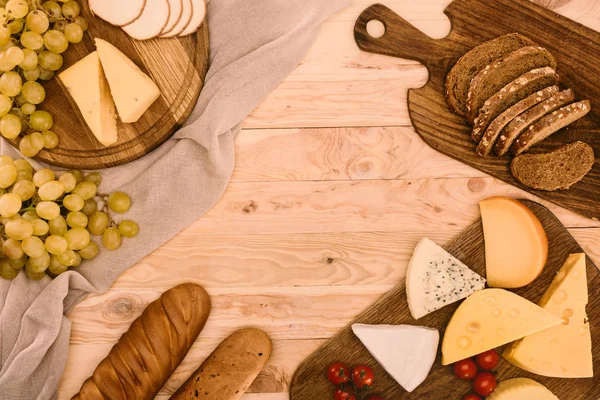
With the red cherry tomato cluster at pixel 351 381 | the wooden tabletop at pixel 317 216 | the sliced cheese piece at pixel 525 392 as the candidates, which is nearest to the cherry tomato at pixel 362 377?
the red cherry tomato cluster at pixel 351 381

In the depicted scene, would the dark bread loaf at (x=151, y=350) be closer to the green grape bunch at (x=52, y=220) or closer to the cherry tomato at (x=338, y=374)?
the green grape bunch at (x=52, y=220)

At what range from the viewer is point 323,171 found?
4.84ft

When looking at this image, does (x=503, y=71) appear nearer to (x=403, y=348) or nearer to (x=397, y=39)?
(x=397, y=39)

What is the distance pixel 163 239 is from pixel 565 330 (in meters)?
1.07

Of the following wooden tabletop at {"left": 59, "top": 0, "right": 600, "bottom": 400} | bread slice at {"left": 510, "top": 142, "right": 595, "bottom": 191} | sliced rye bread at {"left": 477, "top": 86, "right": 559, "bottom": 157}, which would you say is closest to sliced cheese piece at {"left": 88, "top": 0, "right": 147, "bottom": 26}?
wooden tabletop at {"left": 59, "top": 0, "right": 600, "bottom": 400}

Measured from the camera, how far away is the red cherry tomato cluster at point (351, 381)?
1.37 m

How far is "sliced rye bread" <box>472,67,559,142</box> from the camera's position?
1.38 meters

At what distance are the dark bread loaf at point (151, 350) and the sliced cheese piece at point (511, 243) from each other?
0.77 m

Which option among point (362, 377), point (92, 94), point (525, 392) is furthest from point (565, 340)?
point (92, 94)

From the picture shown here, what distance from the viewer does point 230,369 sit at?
1.38 meters

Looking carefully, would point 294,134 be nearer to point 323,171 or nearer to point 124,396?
point 323,171

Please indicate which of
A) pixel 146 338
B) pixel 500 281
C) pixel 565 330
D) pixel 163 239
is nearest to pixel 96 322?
pixel 146 338

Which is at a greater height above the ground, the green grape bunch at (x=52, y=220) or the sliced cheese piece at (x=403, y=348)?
the green grape bunch at (x=52, y=220)

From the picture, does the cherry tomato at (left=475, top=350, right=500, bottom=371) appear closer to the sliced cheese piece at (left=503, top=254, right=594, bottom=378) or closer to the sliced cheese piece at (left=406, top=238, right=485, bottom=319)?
the sliced cheese piece at (left=503, top=254, right=594, bottom=378)
